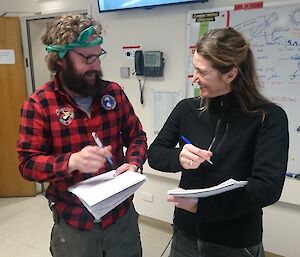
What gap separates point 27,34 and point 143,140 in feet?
8.32

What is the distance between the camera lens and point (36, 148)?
3.72 feet

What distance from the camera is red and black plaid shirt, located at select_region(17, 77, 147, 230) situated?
3.66 feet

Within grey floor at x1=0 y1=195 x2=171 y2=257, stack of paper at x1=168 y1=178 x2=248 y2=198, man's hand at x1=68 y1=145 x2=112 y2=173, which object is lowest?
grey floor at x1=0 y1=195 x2=171 y2=257

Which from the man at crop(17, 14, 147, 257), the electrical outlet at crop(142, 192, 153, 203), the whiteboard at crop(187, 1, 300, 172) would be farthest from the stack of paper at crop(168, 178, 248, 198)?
the electrical outlet at crop(142, 192, 153, 203)

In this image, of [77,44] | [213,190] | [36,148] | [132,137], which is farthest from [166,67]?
[213,190]

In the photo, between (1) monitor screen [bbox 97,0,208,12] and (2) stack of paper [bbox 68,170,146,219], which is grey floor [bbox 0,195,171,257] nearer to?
(2) stack of paper [bbox 68,170,146,219]

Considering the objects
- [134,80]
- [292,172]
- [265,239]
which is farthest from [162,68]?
[265,239]

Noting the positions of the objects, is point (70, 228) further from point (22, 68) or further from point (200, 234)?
point (22, 68)

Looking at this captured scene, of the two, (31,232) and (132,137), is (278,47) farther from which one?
(31,232)

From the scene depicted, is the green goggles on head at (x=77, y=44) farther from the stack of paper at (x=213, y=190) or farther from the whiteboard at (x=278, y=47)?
the whiteboard at (x=278, y=47)

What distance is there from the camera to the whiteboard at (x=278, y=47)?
1892 mm

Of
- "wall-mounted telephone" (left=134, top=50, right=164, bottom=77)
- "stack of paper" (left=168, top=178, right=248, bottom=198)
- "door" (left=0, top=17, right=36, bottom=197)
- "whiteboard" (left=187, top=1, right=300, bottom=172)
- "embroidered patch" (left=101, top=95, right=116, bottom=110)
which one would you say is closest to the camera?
"stack of paper" (left=168, top=178, right=248, bottom=198)

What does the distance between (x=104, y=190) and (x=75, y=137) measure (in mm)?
263

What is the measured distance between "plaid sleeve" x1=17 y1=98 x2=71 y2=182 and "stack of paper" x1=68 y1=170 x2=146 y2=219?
96 mm
